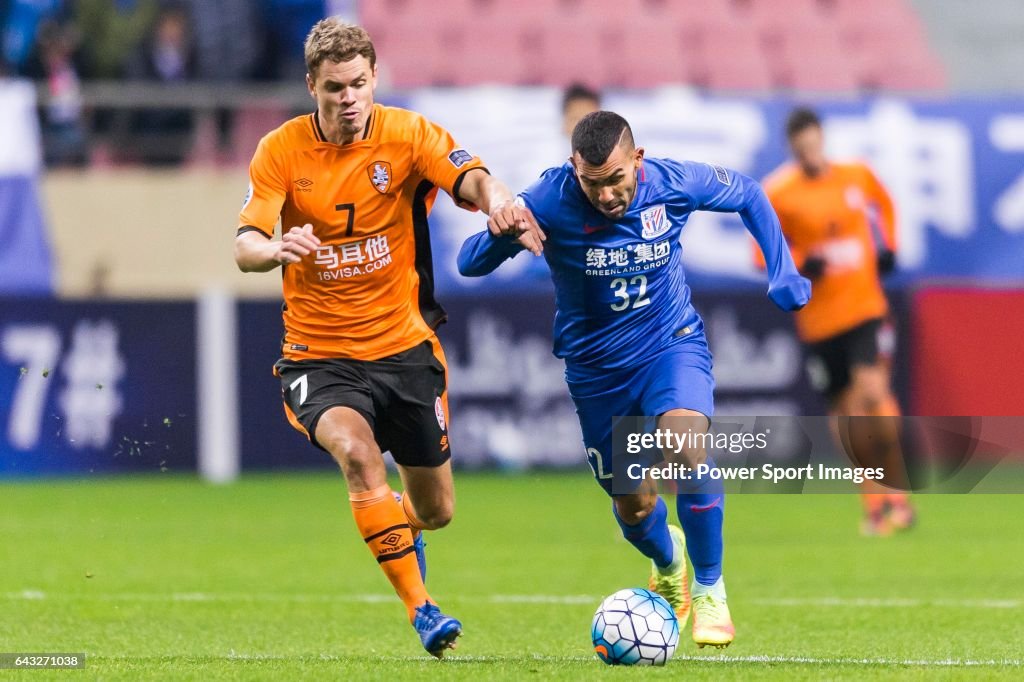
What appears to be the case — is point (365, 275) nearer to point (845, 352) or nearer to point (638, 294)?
point (638, 294)

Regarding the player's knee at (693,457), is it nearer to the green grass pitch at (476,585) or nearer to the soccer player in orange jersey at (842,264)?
the green grass pitch at (476,585)

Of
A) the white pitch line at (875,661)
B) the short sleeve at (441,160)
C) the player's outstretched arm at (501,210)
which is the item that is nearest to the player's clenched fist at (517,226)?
the player's outstretched arm at (501,210)

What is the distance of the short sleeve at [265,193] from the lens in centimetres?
627

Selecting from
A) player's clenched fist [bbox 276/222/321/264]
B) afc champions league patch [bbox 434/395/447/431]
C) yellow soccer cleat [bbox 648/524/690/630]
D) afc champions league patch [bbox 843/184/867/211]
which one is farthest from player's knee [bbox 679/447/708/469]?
afc champions league patch [bbox 843/184/867/211]

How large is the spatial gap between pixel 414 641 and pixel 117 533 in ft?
17.7

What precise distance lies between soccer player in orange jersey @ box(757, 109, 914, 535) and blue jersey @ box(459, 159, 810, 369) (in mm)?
4977

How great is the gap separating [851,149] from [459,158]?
33.4 ft

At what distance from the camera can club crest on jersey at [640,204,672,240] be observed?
657cm

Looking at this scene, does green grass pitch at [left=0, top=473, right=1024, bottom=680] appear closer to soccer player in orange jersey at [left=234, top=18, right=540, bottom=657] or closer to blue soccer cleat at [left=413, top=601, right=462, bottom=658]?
blue soccer cleat at [left=413, top=601, right=462, bottom=658]

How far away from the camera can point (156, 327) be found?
49.2ft

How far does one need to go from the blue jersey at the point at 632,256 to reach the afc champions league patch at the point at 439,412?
0.56 metres

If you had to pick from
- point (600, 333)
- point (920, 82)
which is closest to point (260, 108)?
point (920, 82)

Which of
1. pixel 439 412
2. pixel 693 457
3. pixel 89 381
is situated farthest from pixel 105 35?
pixel 693 457

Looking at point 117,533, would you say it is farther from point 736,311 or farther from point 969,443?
point 969,443
